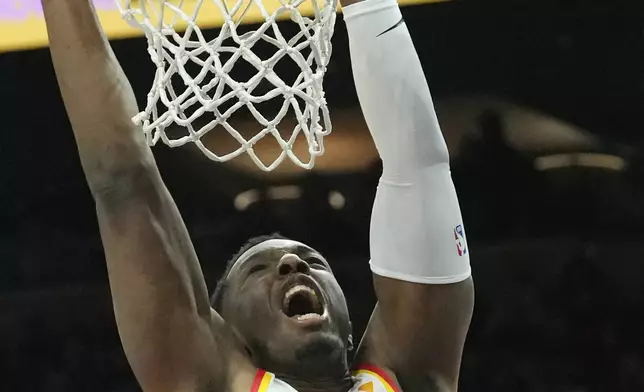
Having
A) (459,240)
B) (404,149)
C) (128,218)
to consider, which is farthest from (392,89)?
(128,218)

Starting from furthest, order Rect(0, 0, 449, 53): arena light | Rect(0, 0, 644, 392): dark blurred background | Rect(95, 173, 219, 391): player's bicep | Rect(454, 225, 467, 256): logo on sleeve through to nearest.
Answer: Rect(0, 0, 644, 392): dark blurred background, Rect(0, 0, 449, 53): arena light, Rect(454, 225, 467, 256): logo on sleeve, Rect(95, 173, 219, 391): player's bicep

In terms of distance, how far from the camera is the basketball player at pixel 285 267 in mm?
860

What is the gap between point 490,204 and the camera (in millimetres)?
1899

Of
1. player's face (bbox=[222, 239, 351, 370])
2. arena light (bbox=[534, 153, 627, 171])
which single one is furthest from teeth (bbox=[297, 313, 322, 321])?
arena light (bbox=[534, 153, 627, 171])

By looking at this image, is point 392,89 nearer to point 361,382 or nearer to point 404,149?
point 404,149

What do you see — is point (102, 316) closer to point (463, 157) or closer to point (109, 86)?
point (463, 157)

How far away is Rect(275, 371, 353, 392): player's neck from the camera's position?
3.04ft

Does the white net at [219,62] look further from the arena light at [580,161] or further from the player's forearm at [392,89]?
the arena light at [580,161]

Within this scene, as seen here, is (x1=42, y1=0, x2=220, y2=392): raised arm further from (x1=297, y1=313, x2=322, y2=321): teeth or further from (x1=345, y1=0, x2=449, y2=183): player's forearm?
(x1=345, y1=0, x2=449, y2=183): player's forearm

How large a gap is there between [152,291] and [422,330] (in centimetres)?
31

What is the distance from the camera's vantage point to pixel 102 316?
Result: 1.89 meters

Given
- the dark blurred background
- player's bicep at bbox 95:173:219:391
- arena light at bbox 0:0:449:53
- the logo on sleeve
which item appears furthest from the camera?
the dark blurred background

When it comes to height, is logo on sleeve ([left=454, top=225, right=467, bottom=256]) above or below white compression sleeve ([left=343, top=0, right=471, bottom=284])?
below

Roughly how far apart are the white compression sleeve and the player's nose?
10 cm
